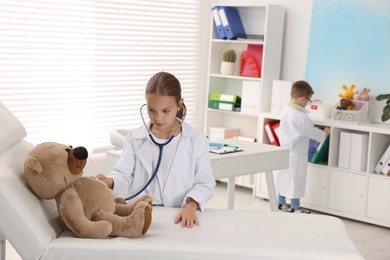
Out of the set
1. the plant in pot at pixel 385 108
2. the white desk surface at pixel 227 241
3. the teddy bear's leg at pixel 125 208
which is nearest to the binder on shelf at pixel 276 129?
the plant in pot at pixel 385 108

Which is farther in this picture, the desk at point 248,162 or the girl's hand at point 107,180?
the desk at point 248,162

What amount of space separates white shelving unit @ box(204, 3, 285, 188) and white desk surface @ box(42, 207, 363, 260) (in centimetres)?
300

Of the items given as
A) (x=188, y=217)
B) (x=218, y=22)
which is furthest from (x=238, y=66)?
(x=188, y=217)

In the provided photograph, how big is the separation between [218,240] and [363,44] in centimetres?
319

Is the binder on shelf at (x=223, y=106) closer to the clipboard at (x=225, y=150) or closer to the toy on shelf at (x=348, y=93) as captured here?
the toy on shelf at (x=348, y=93)

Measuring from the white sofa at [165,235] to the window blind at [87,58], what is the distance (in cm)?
229

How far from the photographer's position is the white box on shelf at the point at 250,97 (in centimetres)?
539

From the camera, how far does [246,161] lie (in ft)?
12.5

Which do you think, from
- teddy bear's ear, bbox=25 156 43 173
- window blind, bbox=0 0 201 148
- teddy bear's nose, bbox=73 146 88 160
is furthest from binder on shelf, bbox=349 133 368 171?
teddy bear's ear, bbox=25 156 43 173

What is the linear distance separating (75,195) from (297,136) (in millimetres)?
2887

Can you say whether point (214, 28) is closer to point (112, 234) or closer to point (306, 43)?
point (306, 43)

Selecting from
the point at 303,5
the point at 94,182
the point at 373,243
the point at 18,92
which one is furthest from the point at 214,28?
the point at 94,182

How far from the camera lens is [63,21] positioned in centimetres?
465

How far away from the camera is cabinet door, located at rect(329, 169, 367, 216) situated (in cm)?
466
